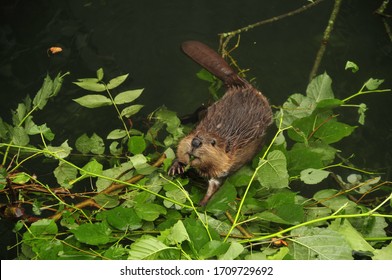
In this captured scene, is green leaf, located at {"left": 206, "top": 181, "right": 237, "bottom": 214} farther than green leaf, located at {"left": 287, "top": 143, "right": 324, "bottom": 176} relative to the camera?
No

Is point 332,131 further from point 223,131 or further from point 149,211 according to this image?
point 149,211

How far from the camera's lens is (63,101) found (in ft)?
12.1

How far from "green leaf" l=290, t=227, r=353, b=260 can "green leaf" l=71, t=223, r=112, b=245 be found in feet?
2.50

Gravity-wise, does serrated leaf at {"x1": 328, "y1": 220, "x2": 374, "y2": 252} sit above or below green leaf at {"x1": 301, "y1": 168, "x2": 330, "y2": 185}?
below

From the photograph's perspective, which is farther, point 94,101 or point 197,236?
point 94,101

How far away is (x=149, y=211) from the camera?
8.18ft

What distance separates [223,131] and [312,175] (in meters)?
0.60

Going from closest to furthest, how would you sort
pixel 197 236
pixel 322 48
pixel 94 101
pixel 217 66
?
pixel 197 236, pixel 94 101, pixel 217 66, pixel 322 48

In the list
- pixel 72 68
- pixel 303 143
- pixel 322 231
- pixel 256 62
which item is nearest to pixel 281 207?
pixel 322 231

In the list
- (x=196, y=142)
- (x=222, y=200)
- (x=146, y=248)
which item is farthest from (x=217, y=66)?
(x=146, y=248)

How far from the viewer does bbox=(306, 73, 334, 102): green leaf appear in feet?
9.47

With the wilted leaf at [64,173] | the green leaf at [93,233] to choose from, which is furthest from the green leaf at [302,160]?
the wilted leaf at [64,173]

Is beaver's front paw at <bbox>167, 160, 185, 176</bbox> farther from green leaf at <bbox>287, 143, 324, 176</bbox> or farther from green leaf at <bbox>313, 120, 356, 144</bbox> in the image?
green leaf at <bbox>313, 120, 356, 144</bbox>

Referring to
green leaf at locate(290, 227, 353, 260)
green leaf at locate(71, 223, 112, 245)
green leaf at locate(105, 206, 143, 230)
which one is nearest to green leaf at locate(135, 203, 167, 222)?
green leaf at locate(105, 206, 143, 230)
